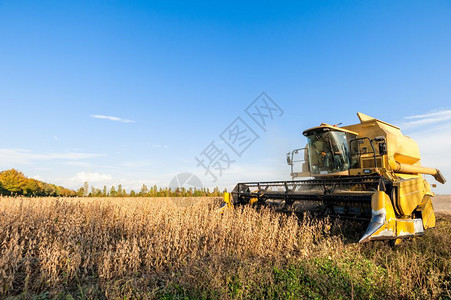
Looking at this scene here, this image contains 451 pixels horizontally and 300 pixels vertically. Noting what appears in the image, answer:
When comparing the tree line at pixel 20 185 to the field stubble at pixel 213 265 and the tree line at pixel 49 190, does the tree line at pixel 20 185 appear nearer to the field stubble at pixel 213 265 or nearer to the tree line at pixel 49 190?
the tree line at pixel 49 190

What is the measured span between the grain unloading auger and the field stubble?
0.60 meters

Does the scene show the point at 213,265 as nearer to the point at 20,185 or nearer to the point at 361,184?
the point at 361,184

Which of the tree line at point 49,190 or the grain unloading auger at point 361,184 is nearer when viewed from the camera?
the grain unloading auger at point 361,184

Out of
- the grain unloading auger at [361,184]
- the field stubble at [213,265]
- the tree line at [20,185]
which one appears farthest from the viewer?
the tree line at [20,185]

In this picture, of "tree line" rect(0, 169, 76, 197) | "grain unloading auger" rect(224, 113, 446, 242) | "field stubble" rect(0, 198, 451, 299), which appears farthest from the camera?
"tree line" rect(0, 169, 76, 197)

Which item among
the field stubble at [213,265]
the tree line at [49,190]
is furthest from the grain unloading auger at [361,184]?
the tree line at [49,190]

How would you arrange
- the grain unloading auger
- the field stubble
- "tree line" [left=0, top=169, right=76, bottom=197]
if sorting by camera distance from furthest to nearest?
"tree line" [left=0, top=169, right=76, bottom=197]
the grain unloading auger
the field stubble

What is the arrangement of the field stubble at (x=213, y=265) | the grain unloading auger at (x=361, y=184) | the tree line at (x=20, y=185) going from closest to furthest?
1. the field stubble at (x=213, y=265)
2. the grain unloading auger at (x=361, y=184)
3. the tree line at (x=20, y=185)

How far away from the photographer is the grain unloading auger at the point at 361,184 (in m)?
5.19

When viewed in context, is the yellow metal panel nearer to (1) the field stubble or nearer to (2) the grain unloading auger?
(2) the grain unloading auger

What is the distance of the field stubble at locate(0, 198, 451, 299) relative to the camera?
10.7ft

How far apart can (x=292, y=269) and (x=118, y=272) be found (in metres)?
2.58

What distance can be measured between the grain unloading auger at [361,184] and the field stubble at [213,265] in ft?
1.97

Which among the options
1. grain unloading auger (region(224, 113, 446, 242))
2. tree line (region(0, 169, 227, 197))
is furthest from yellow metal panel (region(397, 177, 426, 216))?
tree line (region(0, 169, 227, 197))
